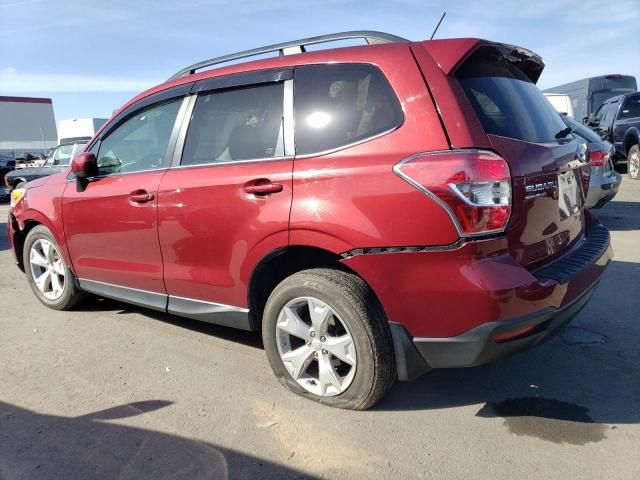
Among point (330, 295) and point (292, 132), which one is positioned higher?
point (292, 132)

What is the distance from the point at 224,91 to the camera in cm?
335

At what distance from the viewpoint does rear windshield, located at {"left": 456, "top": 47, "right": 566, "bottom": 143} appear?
2570 millimetres

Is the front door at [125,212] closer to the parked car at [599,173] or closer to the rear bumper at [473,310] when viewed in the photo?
the rear bumper at [473,310]

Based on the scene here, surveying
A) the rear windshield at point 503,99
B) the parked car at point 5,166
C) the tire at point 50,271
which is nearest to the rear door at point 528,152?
the rear windshield at point 503,99

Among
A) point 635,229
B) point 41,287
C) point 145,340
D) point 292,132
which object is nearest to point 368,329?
point 292,132

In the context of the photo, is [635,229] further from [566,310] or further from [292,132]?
[292,132]

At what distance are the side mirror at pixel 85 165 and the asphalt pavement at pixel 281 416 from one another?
126 centimetres

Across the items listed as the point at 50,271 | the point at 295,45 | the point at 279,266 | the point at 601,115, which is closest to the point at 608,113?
the point at 601,115

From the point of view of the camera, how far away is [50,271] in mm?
4742

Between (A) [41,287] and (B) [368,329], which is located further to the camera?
(A) [41,287]

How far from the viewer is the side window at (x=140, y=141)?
3.65 meters

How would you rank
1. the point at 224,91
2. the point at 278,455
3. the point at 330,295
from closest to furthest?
the point at 278,455 → the point at 330,295 → the point at 224,91

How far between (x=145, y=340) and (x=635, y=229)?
6549 millimetres

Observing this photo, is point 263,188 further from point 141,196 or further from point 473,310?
point 473,310
